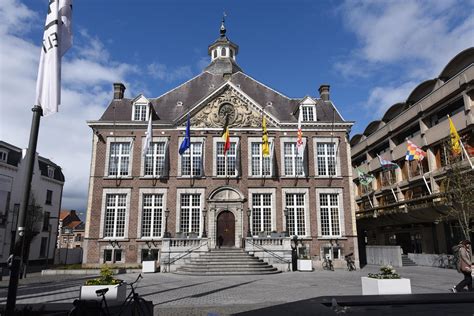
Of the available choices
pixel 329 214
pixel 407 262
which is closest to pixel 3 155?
pixel 329 214

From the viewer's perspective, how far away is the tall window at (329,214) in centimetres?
2664

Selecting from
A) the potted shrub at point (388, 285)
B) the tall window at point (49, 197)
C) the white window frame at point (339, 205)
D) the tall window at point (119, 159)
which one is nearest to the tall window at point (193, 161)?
the tall window at point (119, 159)

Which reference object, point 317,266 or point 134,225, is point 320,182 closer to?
point 317,266

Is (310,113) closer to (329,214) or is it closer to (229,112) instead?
(229,112)

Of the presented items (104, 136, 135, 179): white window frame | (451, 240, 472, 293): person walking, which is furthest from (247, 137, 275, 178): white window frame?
(451, 240, 472, 293): person walking

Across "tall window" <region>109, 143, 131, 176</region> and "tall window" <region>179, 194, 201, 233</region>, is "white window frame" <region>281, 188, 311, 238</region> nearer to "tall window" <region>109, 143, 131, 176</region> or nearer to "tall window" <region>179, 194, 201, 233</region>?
"tall window" <region>179, 194, 201, 233</region>

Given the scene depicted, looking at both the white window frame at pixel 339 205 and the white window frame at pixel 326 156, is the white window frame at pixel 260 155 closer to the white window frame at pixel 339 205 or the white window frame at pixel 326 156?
the white window frame at pixel 326 156

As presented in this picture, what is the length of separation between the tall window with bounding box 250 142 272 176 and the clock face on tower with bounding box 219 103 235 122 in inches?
115

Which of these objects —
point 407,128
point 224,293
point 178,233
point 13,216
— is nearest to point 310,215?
point 178,233

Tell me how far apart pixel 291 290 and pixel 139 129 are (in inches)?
741

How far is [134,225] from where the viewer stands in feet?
84.9

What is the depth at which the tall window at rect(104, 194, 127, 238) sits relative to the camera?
85.3ft

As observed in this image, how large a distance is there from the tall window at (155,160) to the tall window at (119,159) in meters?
1.63

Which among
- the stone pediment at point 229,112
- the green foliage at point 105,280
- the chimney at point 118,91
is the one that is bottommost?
the green foliage at point 105,280
